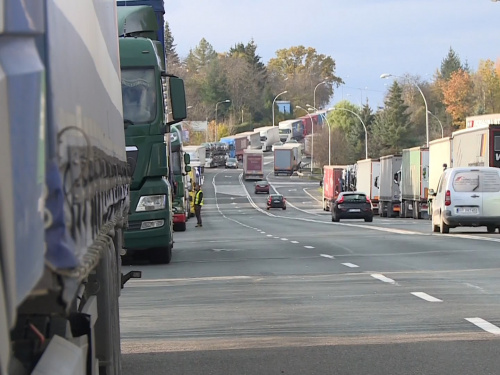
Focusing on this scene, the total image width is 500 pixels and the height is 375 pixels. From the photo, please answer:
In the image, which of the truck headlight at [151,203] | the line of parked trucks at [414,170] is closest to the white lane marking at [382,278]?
the truck headlight at [151,203]

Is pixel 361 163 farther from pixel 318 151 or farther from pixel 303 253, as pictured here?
pixel 318 151

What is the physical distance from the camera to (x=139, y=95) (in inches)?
644

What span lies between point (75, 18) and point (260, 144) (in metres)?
194

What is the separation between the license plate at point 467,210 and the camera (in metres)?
28.6

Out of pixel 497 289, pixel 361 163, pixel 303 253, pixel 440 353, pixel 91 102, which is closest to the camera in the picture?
pixel 91 102

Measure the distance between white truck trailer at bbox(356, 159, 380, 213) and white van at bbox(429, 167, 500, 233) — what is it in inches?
1610

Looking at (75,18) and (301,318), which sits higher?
(75,18)

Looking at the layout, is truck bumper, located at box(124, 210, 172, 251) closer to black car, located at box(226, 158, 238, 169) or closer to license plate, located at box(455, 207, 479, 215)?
license plate, located at box(455, 207, 479, 215)

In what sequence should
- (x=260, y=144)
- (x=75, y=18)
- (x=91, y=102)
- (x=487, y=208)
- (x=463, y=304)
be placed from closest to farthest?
(x=75, y=18) → (x=91, y=102) → (x=463, y=304) → (x=487, y=208) → (x=260, y=144)

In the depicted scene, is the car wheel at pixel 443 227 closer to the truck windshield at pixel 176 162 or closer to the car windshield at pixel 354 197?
the truck windshield at pixel 176 162

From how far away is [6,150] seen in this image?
2562 mm

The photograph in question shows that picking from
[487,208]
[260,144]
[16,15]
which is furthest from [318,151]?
[16,15]

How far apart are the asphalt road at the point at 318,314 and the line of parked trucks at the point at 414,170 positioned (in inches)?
728

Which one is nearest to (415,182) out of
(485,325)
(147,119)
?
(147,119)
